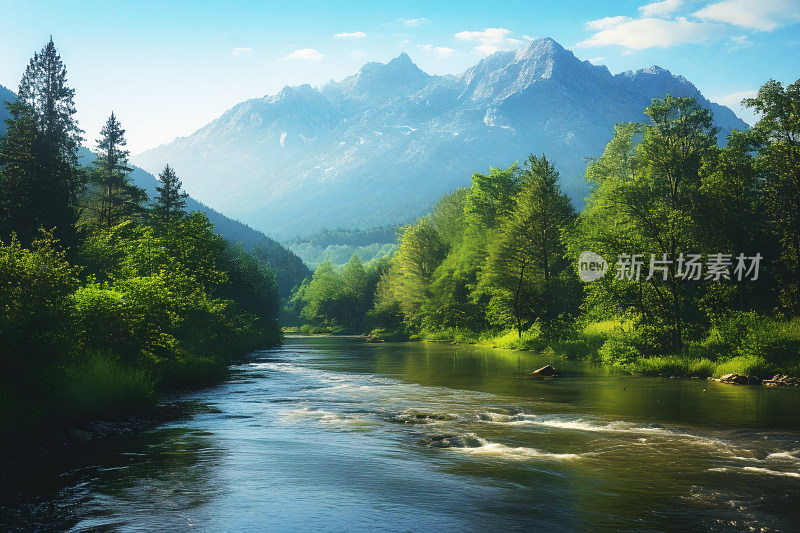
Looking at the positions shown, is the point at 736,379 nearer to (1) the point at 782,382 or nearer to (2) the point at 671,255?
(1) the point at 782,382

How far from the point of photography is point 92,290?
29.5 metres

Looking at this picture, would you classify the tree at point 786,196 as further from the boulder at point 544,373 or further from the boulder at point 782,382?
the boulder at point 544,373

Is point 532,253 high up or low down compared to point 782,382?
up

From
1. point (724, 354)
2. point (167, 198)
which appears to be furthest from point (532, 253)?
point (167, 198)

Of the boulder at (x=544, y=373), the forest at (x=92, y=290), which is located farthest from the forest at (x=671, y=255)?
the forest at (x=92, y=290)

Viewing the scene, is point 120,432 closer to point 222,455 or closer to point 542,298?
point 222,455

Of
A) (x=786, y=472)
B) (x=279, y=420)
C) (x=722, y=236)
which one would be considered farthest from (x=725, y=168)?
(x=279, y=420)

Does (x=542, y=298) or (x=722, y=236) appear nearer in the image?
(x=722, y=236)

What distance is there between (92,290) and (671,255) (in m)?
37.0

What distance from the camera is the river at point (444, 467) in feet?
45.2

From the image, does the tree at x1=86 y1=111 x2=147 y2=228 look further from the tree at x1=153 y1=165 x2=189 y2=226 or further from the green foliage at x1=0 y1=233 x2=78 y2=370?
the green foliage at x1=0 y1=233 x2=78 y2=370

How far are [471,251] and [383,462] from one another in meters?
69.4

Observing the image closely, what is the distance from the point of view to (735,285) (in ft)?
149

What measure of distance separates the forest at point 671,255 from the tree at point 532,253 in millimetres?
134
